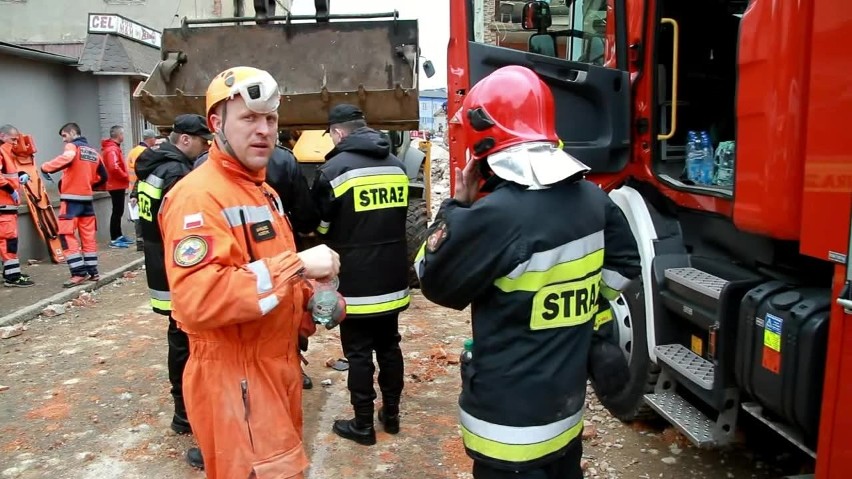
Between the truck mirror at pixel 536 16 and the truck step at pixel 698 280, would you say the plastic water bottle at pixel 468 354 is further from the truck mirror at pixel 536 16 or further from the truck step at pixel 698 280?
the truck mirror at pixel 536 16

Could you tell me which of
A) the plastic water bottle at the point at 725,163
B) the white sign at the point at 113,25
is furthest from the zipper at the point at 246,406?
the white sign at the point at 113,25

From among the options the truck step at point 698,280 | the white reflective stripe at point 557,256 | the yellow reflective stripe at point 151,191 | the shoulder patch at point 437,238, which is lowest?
the truck step at point 698,280

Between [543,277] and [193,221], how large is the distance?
3.23 ft

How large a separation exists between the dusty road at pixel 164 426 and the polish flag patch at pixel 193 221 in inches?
81.9

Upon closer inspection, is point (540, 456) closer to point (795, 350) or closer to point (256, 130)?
point (795, 350)

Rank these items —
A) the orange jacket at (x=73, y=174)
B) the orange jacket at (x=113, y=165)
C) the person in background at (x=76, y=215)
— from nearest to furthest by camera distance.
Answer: the person in background at (x=76, y=215)
the orange jacket at (x=73, y=174)
the orange jacket at (x=113, y=165)

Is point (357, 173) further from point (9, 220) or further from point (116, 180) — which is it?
point (116, 180)

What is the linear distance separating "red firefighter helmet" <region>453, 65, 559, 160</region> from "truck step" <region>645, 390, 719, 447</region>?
1.72 metres

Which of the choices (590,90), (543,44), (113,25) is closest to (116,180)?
(113,25)

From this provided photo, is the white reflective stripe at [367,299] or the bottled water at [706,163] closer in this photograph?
the bottled water at [706,163]

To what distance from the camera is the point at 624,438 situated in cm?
387

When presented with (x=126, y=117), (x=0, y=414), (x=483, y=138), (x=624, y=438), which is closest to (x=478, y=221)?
(x=483, y=138)

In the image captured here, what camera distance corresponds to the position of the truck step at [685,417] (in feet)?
9.51

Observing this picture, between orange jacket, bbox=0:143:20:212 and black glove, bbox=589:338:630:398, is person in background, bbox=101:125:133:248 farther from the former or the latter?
black glove, bbox=589:338:630:398
